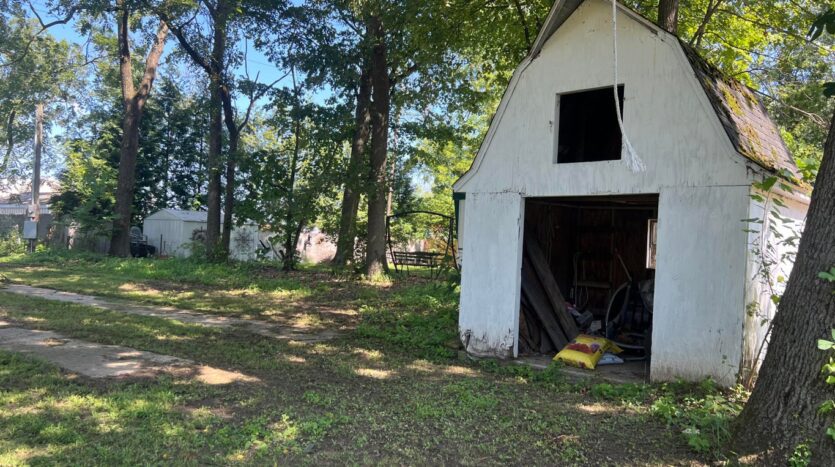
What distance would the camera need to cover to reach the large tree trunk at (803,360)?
357 cm

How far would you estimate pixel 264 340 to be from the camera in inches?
331

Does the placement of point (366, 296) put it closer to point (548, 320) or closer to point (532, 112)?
point (548, 320)

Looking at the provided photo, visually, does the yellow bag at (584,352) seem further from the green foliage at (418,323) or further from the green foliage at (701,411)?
the green foliage at (418,323)

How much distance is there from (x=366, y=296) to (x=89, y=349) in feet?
22.6

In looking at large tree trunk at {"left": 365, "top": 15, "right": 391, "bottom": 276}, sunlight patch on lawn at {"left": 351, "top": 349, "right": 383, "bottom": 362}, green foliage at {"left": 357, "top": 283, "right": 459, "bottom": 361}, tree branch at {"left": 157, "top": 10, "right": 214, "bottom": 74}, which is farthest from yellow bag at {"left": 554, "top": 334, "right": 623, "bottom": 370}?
tree branch at {"left": 157, "top": 10, "right": 214, "bottom": 74}

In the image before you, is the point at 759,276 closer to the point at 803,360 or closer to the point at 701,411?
the point at 701,411

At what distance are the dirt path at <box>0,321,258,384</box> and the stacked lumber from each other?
12.9 ft

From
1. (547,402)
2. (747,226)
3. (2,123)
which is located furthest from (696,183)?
(2,123)

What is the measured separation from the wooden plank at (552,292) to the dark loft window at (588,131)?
5.20ft

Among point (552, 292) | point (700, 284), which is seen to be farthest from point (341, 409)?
point (552, 292)

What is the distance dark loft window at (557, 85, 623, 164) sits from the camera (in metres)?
8.62

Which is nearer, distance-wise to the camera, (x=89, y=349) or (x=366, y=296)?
(x=89, y=349)

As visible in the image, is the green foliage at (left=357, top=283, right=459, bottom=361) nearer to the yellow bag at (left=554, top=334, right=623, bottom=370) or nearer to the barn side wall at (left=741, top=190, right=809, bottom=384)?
the yellow bag at (left=554, top=334, right=623, bottom=370)

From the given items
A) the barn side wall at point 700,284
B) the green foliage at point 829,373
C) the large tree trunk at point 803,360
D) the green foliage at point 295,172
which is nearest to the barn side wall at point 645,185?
the barn side wall at point 700,284
